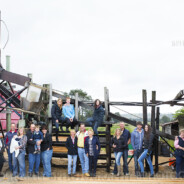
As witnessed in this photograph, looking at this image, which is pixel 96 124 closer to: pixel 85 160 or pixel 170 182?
pixel 85 160

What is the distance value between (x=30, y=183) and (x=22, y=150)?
1775 millimetres

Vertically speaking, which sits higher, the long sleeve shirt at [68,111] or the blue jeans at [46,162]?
the long sleeve shirt at [68,111]

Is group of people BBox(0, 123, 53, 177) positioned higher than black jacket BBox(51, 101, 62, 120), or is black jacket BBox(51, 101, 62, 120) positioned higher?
black jacket BBox(51, 101, 62, 120)

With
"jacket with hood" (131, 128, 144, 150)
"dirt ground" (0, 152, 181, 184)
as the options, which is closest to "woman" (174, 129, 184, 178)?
"dirt ground" (0, 152, 181, 184)

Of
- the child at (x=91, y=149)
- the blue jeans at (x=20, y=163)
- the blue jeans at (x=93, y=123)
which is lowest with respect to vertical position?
the blue jeans at (x=20, y=163)

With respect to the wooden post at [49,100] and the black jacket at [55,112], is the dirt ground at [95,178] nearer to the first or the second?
the wooden post at [49,100]

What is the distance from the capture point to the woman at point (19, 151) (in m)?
8.62

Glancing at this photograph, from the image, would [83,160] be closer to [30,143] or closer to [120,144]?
[120,144]

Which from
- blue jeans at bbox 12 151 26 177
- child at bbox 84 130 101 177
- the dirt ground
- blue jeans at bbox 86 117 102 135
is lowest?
the dirt ground

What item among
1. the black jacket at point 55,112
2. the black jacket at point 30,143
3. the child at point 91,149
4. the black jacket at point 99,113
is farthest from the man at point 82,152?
the black jacket at point 30,143

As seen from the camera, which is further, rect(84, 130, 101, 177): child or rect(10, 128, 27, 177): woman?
rect(84, 130, 101, 177): child

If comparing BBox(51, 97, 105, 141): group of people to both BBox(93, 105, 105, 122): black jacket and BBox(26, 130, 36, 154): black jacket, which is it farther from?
BBox(26, 130, 36, 154): black jacket

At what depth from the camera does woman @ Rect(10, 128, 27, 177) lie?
8625 millimetres

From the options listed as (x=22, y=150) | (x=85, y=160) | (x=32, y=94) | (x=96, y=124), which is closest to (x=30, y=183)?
(x=22, y=150)
